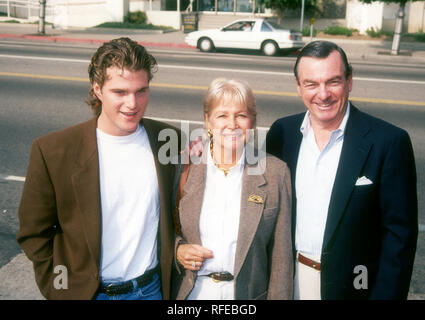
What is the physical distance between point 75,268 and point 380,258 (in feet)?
5.49

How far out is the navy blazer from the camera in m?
2.50

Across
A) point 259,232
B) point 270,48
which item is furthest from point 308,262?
point 270,48

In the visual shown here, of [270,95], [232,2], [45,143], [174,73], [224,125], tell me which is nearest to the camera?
[45,143]

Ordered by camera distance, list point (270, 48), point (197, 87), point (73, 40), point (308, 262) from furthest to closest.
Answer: point (73, 40) → point (270, 48) → point (197, 87) → point (308, 262)

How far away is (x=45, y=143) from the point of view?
2.37m

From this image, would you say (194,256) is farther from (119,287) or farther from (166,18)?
(166,18)

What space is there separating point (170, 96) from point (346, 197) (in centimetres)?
836

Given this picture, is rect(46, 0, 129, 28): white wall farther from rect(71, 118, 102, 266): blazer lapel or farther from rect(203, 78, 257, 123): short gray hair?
rect(71, 118, 102, 266): blazer lapel

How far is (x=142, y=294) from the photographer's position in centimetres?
250

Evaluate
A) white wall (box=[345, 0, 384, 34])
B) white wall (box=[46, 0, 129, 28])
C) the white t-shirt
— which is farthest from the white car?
the white t-shirt

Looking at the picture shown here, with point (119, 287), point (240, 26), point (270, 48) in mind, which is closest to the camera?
point (119, 287)

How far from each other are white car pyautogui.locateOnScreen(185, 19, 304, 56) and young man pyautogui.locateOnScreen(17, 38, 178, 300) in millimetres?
16915

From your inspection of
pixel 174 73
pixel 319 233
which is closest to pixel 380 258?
pixel 319 233
